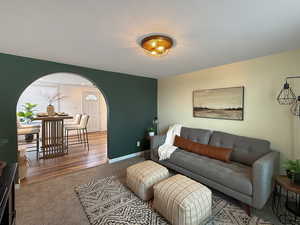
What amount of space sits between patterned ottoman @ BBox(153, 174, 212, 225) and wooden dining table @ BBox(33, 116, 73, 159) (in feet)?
10.5

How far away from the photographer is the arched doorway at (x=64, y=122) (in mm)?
3059

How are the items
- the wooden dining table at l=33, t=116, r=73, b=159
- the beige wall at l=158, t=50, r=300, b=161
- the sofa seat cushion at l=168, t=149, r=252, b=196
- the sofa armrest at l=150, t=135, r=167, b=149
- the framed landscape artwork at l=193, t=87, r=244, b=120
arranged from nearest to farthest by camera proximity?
the sofa seat cushion at l=168, t=149, r=252, b=196
the beige wall at l=158, t=50, r=300, b=161
the framed landscape artwork at l=193, t=87, r=244, b=120
the sofa armrest at l=150, t=135, r=167, b=149
the wooden dining table at l=33, t=116, r=73, b=159

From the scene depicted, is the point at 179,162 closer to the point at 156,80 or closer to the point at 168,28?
the point at 168,28

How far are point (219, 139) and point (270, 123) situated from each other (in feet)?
2.62

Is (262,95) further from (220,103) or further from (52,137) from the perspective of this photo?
(52,137)

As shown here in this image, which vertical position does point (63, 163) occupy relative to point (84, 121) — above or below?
below

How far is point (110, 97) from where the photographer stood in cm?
324

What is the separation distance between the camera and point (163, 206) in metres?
1.57

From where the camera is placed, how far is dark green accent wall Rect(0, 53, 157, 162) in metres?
2.13

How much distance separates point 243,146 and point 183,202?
148 centimetres

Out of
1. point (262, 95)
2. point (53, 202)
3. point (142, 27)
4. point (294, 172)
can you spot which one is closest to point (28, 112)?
point (53, 202)

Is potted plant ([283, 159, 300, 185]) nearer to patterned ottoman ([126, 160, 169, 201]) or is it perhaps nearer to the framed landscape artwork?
the framed landscape artwork

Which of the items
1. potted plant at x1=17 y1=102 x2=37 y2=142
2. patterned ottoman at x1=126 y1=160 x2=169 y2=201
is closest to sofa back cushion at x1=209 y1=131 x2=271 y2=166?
patterned ottoman at x1=126 y1=160 x2=169 y2=201

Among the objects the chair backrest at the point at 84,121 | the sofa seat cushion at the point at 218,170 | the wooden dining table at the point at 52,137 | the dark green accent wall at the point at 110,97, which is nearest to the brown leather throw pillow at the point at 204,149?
the sofa seat cushion at the point at 218,170
